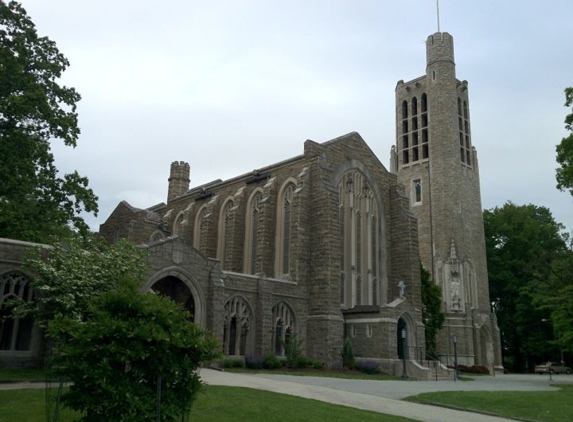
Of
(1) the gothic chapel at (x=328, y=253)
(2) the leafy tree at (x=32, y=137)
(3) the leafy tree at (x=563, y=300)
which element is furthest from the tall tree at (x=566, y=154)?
(2) the leafy tree at (x=32, y=137)

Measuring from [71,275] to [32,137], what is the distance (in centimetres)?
623

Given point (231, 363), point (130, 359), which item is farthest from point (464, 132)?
point (130, 359)

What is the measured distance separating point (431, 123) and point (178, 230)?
25760 millimetres

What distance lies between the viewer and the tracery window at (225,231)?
3475 centimetres

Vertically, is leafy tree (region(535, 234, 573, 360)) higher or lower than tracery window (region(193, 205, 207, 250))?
lower

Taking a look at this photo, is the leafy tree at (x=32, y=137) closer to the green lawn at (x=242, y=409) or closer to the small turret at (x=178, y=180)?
the green lawn at (x=242, y=409)

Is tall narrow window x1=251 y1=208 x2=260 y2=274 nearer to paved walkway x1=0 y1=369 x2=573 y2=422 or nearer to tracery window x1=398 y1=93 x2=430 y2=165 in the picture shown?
paved walkway x1=0 y1=369 x2=573 y2=422

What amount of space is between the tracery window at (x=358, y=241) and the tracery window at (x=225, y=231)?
729cm

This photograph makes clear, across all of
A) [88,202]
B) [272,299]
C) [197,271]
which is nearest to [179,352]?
[88,202]

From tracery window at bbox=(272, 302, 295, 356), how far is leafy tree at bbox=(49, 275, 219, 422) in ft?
66.9

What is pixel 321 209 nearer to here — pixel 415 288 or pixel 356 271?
pixel 356 271

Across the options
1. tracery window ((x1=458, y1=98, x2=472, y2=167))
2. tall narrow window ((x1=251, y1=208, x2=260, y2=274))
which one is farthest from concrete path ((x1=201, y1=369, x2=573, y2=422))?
tracery window ((x1=458, y1=98, x2=472, y2=167))

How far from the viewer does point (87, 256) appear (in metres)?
17.6

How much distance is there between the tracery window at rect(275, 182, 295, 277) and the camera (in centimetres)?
3120
